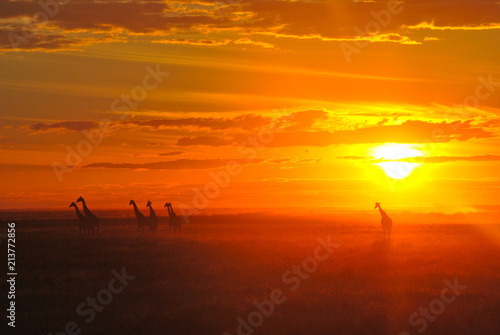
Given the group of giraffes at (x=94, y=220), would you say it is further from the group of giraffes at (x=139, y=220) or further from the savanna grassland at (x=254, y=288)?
the savanna grassland at (x=254, y=288)

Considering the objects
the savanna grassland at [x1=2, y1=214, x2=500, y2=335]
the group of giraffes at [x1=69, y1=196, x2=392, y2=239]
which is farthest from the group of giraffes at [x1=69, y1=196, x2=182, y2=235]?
the savanna grassland at [x1=2, y1=214, x2=500, y2=335]

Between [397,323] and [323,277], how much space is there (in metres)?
5.84

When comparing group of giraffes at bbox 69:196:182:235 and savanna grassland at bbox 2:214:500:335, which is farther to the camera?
group of giraffes at bbox 69:196:182:235

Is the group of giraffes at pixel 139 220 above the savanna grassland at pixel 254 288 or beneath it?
above

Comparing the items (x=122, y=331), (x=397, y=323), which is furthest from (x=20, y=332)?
(x=397, y=323)

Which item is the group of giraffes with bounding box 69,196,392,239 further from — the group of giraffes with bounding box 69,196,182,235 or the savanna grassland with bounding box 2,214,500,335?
the savanna grassland with bounding box 2,214,500,335

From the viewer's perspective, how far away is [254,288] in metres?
19.8

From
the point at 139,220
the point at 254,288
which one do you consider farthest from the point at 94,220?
the point at 254,288

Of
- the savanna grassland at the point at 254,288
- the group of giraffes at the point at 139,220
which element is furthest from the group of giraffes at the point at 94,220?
the savanna grassland at the point at 254,288

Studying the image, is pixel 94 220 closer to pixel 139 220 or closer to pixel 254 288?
pixel 139 220

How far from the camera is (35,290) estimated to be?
19.3 meters

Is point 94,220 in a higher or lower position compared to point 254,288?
higher

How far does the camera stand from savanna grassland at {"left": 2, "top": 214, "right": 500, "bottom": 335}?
15.9 metres

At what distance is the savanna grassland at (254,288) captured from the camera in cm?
1592
